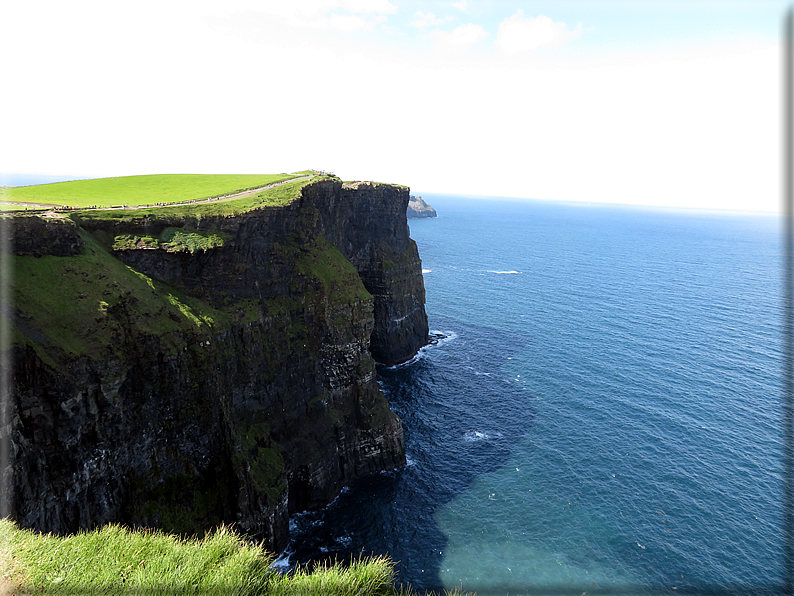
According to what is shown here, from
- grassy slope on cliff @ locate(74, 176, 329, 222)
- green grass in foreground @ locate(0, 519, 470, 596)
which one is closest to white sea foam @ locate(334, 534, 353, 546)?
green grass in foreground @ locate(0, 519, 470, 596)

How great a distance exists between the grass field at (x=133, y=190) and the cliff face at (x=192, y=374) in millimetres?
13638

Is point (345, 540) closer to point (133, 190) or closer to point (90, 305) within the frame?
point (90, 305)

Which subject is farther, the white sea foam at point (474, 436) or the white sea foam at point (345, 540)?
the white sea foam at point (474, 436)

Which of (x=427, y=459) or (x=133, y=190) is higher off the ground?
(x=133, y=190)

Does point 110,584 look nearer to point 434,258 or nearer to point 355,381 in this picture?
point 355,381

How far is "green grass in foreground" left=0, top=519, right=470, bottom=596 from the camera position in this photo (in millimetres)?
16234

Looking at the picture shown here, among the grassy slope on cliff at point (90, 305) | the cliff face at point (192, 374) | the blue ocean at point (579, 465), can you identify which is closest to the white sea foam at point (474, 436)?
the blue ocean at point (579, 465)

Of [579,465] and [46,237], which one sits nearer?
[46,237]

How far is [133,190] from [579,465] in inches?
2891

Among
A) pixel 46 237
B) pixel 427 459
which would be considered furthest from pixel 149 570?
pixel 427 459

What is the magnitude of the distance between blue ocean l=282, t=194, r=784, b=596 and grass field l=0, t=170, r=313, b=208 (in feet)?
142

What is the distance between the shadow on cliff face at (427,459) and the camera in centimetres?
4450

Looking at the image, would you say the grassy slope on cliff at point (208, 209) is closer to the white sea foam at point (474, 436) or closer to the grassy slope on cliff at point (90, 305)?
the grassy slope on cliff at point (90, 305)

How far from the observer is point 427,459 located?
5850 centimetres
